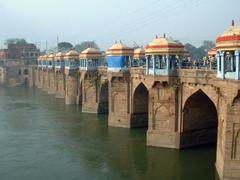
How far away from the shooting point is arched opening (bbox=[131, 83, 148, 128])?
2530 centimetres

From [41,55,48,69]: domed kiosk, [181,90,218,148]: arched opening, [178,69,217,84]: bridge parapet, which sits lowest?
[181,90,218,148]: arched opening

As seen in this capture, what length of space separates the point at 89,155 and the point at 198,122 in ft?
19.7

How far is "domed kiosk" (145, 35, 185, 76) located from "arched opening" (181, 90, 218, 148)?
76.5 inches

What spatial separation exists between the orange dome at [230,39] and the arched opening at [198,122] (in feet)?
16.0

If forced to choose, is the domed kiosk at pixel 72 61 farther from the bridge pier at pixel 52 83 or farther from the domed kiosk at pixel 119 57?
the domed kiosk at pixel 119 57

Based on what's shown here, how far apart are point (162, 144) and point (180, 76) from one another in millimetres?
3712

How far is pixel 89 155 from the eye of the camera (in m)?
19.8

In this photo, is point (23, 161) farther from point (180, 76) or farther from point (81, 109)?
point (81, 109)

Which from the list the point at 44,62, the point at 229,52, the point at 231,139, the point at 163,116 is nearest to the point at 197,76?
the point at 229,52

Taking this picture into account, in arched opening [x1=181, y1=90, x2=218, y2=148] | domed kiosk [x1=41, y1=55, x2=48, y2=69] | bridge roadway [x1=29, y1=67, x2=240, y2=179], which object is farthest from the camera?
domed kiosk [x1=41, y1=55, x2=48, y2=69]

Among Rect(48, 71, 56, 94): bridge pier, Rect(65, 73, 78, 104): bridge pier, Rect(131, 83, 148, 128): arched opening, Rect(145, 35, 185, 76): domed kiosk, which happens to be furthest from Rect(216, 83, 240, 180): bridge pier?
Rect(48, 71, 56, 94): bridge pier

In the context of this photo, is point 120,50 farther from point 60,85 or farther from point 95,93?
point 60,85

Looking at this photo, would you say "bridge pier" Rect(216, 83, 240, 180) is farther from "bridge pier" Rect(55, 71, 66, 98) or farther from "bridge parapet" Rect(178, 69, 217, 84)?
"bridge pier" Rect(55, 71, 66, 98)

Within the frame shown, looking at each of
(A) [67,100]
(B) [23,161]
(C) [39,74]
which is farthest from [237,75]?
(C) [39,74]
